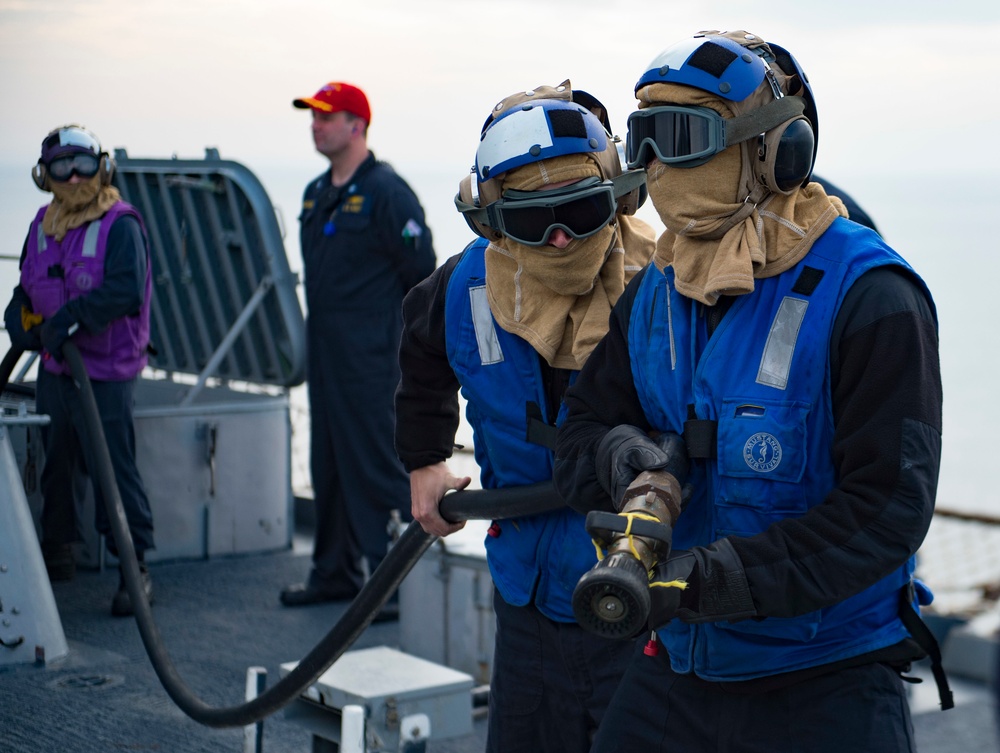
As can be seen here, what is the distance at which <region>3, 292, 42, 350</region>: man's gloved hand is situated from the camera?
5.57 m

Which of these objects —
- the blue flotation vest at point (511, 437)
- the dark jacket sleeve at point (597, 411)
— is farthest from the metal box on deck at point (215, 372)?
the dark jacket sleeve at point (597, 411)

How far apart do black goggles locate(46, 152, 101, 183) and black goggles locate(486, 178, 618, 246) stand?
3.41 meters


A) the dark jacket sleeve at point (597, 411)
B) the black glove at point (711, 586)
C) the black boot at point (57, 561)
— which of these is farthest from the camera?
the black boot at point (57, 561)

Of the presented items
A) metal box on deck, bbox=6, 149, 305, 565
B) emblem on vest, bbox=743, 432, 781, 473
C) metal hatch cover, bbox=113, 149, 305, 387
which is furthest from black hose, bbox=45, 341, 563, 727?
metal hatch cover, bbox=113, 149, 305, 387

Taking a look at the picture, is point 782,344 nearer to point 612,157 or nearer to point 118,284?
point 612,157

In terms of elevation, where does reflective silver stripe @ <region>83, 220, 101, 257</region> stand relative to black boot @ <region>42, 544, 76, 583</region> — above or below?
above

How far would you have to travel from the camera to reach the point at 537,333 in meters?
2.59

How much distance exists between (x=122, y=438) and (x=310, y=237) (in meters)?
1.19

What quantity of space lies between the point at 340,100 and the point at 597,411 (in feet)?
12.5

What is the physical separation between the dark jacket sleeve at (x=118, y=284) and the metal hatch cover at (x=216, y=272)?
4.30 ft

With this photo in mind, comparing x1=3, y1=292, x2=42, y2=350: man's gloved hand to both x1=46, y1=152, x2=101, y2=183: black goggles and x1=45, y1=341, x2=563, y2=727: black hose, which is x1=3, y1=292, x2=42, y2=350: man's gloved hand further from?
x1=45, y1=341, x2=563, y2=727: black hose

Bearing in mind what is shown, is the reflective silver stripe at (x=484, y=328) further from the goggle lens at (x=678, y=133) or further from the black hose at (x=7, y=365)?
the black hose at (x=7, y=365)

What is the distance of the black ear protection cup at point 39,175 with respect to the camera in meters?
5.55

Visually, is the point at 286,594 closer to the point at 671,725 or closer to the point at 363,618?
the point at 363,618
